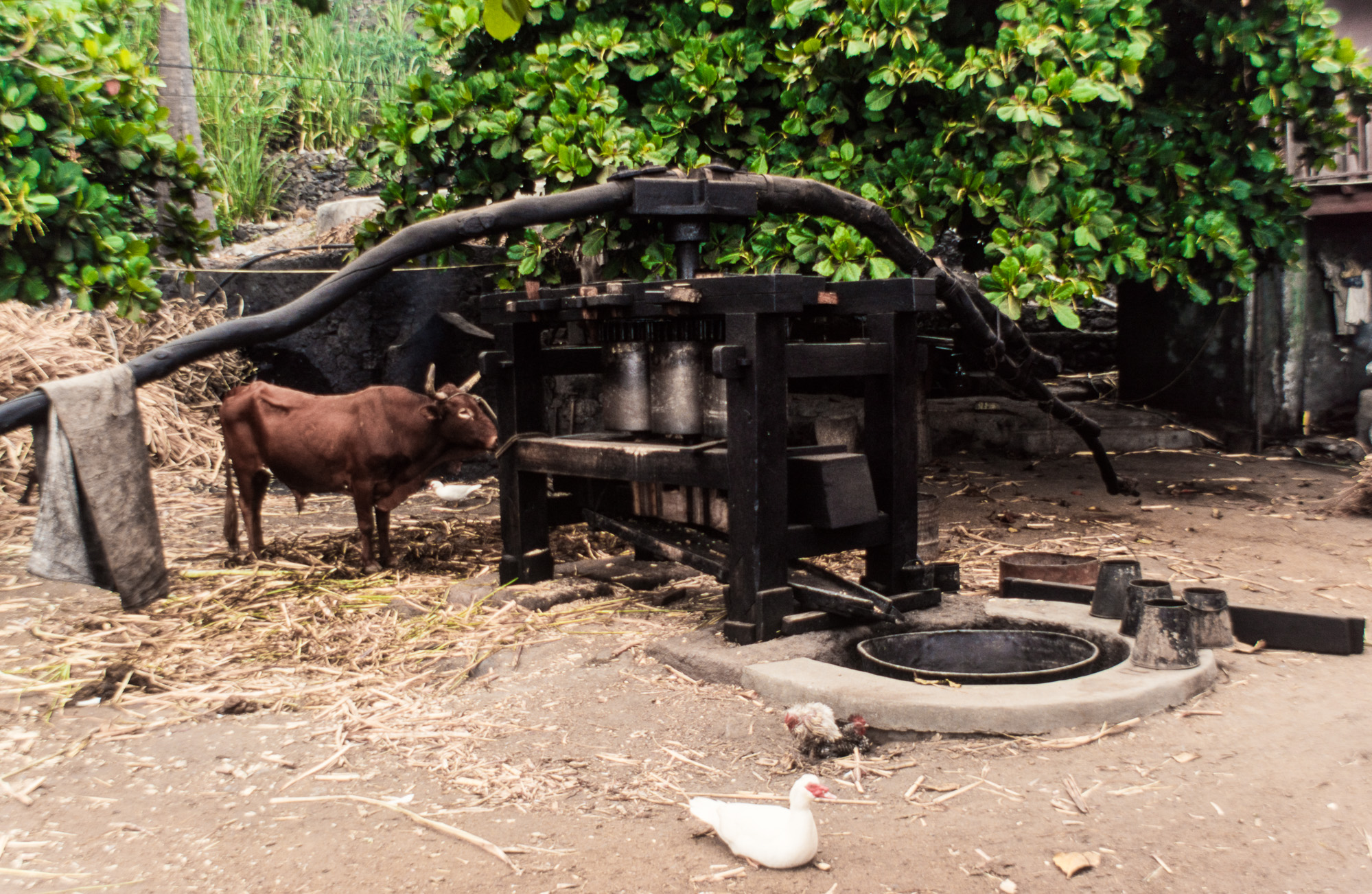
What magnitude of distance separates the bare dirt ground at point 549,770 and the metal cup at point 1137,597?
1.19ft

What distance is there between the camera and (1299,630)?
4316mm

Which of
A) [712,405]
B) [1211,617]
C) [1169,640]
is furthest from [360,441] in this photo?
[1211,617]

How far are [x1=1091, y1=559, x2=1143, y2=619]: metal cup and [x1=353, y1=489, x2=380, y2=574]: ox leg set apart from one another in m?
3.69

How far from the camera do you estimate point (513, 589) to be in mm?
5312

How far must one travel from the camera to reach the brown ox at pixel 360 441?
19.8ft

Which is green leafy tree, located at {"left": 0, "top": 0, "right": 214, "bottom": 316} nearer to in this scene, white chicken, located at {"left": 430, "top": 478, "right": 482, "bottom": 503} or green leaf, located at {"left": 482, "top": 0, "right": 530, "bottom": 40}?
white chicken, located at {"left": 430, "top": 478, "right": 482, "bottom": 503}

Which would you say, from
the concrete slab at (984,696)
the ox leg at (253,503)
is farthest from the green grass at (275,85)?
the concrete slab at (984,696)

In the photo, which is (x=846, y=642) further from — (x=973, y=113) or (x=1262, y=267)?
(x=1262, y=267)

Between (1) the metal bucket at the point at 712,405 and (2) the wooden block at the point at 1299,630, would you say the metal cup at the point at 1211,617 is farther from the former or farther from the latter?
(1) the metal bucket at the point at 712,405

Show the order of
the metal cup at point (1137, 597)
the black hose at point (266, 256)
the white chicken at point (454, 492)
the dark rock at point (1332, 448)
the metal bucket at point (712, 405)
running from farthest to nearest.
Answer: the black hose at point (266, 256) < the dark rock at point (1332, 448) < the white chicken at point (454, 492) < the metal bucket at point (712, 405) < the metal cup at point (1137, 597)

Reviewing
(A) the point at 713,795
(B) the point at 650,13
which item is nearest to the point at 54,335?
(B) the point at 650,13

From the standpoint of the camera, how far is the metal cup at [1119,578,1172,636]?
13.6 ft

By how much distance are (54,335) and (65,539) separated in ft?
20.5

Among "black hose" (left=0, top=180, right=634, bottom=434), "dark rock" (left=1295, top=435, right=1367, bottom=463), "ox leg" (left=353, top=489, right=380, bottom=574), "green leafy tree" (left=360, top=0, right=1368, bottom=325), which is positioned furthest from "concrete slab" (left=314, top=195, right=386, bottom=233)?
"dark rock" (left=1295, top=435, right=1367, bottom=463)
